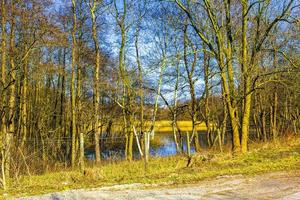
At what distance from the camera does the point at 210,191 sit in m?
8.95

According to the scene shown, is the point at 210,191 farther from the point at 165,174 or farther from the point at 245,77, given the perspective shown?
the point at 245,77

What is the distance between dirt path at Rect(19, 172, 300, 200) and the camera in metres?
8.32

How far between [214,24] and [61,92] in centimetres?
2110

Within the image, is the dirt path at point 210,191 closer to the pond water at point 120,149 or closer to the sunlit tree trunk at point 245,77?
the sunlit tree trunk at point 245,77

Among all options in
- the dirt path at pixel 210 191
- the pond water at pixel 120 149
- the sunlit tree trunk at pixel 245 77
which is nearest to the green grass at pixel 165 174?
the dirt path at pixel 210 191

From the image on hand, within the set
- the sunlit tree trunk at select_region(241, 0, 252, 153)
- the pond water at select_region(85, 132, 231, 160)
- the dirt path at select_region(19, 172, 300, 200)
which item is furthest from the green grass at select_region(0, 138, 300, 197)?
the pond water at select_region(85, 132, 231, 160)

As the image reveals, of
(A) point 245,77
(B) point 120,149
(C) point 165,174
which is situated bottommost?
(B) point 120,149

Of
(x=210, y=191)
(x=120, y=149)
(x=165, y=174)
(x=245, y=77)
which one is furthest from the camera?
(x=120, y=149)

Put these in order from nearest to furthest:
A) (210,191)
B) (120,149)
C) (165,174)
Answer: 1. (210,191)
2. (165,174)
3. (120,149)

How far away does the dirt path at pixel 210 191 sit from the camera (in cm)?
832

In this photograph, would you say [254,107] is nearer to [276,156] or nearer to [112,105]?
[112,105]

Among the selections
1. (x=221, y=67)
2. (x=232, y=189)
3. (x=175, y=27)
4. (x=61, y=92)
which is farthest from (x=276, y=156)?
(x=61, y=92)

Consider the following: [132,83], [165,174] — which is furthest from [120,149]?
[165,174]

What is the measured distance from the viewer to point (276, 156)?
15.9 m
